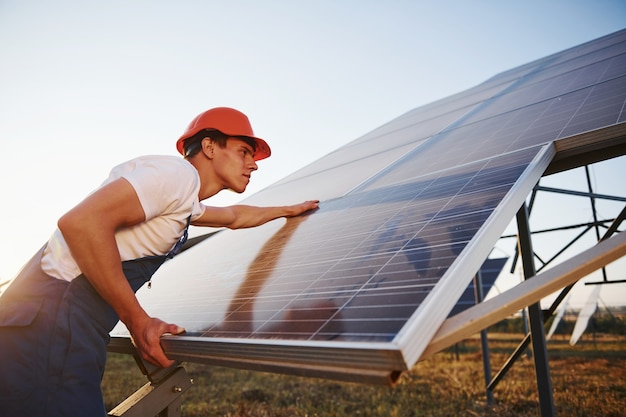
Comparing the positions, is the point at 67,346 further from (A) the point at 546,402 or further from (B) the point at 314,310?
(A) the point at 546,402

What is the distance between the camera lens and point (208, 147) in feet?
8.09

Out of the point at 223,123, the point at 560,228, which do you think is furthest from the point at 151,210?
the point at 560,228

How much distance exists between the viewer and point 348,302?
5.04 ft

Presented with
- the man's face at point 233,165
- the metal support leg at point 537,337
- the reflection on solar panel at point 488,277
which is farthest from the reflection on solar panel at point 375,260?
the reflection on solar panel at point 488,277

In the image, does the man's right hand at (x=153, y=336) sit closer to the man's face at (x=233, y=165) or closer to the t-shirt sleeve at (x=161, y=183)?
the t-shirt sleeve at (x=161, y=183)

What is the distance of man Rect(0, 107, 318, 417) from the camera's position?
1563 millimetres

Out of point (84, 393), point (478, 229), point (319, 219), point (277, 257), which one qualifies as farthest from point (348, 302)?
point (319, 219)

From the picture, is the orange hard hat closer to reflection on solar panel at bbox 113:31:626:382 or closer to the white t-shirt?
the white t-shirt

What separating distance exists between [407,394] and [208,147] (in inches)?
312

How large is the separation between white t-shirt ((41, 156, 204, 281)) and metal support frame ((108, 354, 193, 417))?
627 millimetres

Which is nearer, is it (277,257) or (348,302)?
(348,302)

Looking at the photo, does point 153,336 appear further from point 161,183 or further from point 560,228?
point 560,228

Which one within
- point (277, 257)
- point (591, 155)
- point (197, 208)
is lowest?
point (277, 257)

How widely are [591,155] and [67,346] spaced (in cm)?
317
